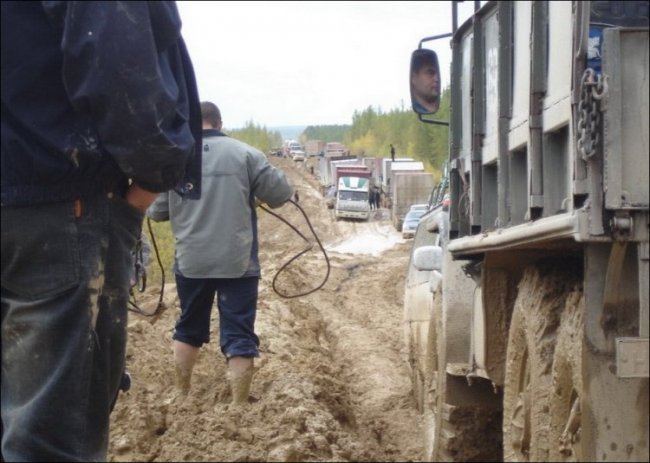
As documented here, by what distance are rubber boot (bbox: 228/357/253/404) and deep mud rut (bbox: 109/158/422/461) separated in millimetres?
88

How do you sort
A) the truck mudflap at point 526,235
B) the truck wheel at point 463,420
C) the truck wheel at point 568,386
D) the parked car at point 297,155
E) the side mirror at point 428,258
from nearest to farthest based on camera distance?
the truck mudflap at point 526,235 < the truck wheel at point 568,386 < the truck wheel at point 463,420 < the side mirror at point 428,258 < the parked car at point 297,155

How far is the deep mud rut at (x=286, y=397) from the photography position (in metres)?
5.77

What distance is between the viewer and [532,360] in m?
4.68

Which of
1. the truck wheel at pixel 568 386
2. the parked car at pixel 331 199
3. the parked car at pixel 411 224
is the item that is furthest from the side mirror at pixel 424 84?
the parked car at pixel 331 199

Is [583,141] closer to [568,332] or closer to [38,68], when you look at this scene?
[568,332]

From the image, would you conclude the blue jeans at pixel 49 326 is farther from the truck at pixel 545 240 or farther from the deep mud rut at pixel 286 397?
the deep mud rut at pixel 286 397

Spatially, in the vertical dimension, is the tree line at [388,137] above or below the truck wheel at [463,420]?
above

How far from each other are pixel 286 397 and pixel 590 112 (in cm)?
386

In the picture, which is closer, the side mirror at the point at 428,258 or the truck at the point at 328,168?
the side mirror at the point at 428,258

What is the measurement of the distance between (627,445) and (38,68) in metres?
2.10

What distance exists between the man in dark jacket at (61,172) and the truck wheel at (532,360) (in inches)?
77.9

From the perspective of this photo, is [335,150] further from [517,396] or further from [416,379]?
[517,396]

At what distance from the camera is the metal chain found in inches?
141

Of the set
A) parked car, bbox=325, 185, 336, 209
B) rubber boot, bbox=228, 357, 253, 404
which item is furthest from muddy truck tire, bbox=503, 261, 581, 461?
parked car, bbox=325, 185, 336, 209
